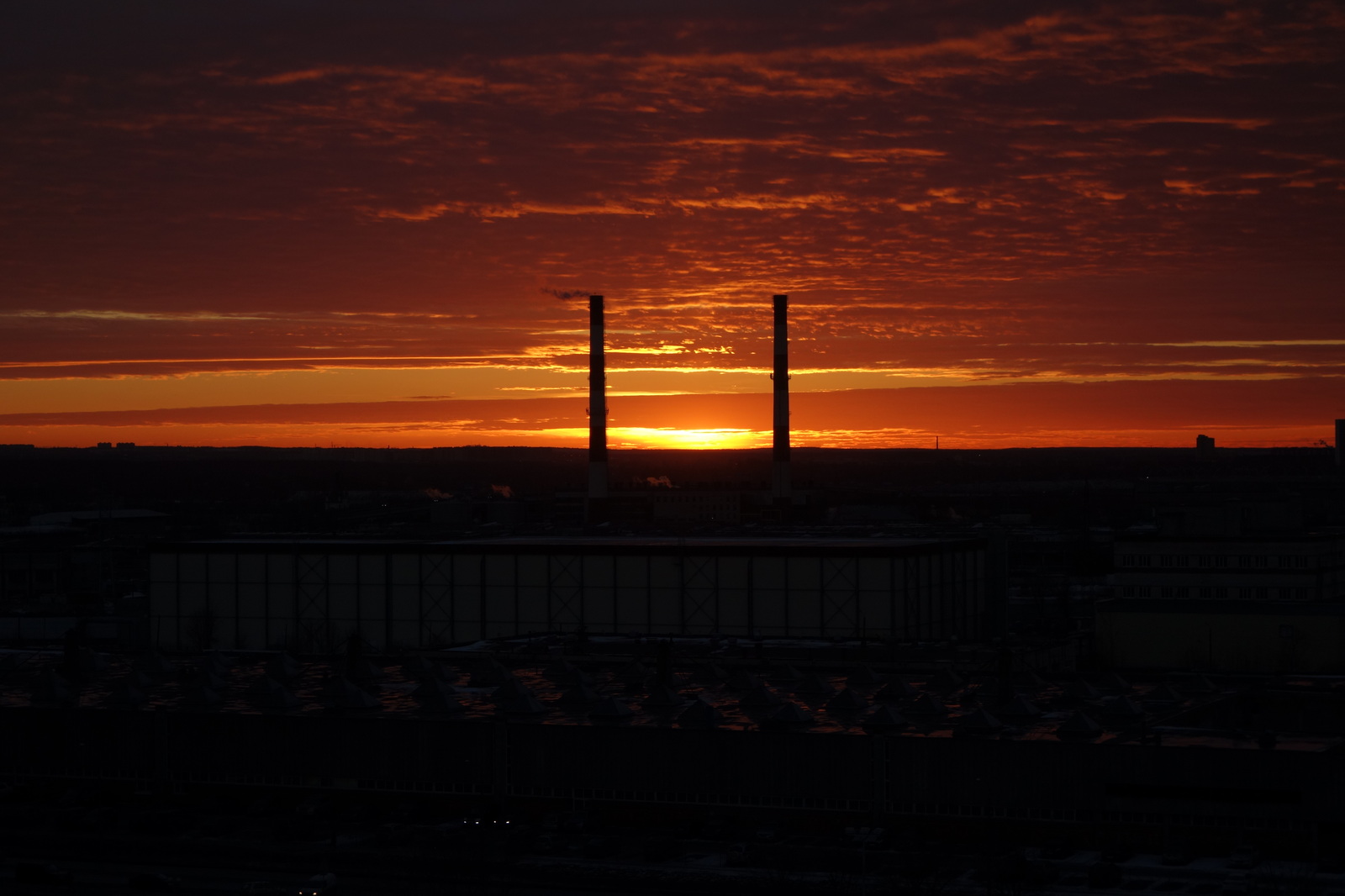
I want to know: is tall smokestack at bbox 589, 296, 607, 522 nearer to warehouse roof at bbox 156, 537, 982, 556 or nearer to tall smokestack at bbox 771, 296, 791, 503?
tall smokestack at bbox 771, 296, 791, 503

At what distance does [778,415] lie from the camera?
390 feet

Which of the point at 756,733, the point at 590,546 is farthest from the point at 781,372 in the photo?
the point at 756,733

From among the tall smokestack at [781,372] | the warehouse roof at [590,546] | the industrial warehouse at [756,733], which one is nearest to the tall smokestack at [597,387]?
the tall smokestack at [781,372]

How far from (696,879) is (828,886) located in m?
2.67

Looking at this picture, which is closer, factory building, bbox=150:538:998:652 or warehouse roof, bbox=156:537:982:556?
factory building, bbox=150:538:998:652

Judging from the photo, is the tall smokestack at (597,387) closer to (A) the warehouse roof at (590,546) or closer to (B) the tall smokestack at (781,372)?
(B) the tall smokestack at (781,372)

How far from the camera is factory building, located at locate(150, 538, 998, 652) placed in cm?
6838

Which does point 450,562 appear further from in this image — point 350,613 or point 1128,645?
point 1128,645

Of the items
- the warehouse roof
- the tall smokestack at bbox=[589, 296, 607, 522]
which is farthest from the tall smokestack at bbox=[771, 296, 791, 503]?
the warehouse roof

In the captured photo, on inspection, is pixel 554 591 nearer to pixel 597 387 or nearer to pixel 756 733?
pixel 756 733

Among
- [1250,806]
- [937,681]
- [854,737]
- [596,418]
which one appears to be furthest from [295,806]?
[596,418]

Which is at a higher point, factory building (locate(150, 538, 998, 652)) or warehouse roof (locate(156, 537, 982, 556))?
warehouse roof (locate(156, 537, 982, 556))

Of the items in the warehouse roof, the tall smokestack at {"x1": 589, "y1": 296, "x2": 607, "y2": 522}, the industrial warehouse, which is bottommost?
the industrial warehouse

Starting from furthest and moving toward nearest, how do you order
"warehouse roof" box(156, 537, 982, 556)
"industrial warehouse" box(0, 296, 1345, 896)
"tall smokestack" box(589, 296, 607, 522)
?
"tall smokestack" box(589, 296, 607, 522) < "warehouse roof" box(156, 537, 982, 556) < "industrial warehouse" box(0, 296, 1345, 896)
